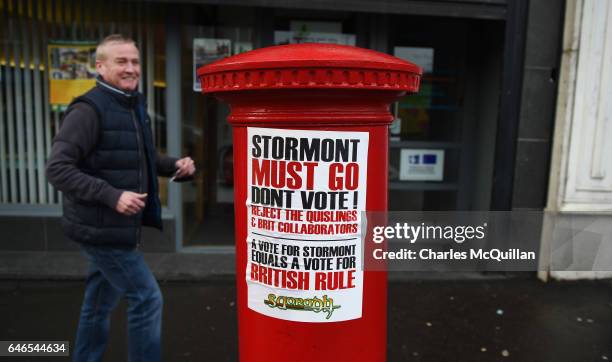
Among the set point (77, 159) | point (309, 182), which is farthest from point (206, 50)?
point (309, 182)

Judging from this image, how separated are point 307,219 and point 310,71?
1.52 ft

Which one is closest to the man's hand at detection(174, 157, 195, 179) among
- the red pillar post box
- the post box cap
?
the red pillar post box

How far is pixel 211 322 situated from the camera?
13.1ft

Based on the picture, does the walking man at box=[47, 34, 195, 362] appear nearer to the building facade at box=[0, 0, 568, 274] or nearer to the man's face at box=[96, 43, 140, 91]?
the man's face at box=[96, 43, 140, 91]

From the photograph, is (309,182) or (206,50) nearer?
(309,182)

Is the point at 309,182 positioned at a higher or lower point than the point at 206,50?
lower

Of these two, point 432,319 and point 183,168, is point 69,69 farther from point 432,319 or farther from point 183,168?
point 432,319

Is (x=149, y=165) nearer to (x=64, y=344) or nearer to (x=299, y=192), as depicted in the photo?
(x=299, y=192)

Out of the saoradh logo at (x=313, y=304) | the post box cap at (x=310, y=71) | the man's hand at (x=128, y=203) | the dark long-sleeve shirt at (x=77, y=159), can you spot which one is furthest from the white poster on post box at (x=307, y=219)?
the dark long-sleeve shirt at (x=77, y=159)

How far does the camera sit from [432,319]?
162 inches

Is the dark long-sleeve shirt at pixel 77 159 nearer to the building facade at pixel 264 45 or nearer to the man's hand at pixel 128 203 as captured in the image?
the man's hand at pixel 128 203

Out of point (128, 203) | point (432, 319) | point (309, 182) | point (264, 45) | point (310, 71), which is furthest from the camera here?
point (264, 45)

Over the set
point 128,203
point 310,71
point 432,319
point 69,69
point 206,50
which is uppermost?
point 206,50

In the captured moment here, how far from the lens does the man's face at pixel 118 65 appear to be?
2500mm
